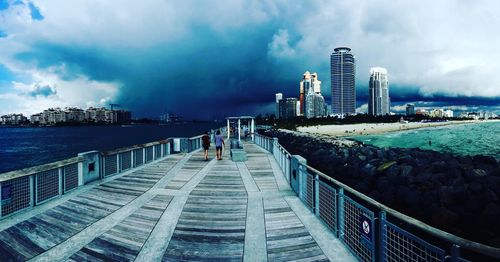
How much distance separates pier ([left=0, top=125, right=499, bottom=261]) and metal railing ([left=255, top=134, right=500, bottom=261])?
0.02 meters

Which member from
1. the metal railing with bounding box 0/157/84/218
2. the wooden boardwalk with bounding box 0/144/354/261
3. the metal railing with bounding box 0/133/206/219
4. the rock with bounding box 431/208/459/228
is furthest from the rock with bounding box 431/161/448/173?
the metal railing with bounding box 0/157/84/218

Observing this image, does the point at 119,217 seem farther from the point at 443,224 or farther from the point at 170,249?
the point at 443,224

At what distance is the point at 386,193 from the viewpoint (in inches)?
583

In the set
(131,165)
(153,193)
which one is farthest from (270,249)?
(131,165)

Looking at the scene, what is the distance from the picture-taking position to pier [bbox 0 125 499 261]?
198 inches

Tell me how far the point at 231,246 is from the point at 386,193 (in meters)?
11.7

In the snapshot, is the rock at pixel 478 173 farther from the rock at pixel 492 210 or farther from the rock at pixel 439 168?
the rock at pixel 492 210

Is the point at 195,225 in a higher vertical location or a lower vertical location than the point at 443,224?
higher

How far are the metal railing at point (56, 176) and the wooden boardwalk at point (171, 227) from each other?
0.34 m

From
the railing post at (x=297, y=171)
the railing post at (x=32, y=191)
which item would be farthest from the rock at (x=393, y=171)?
the railing post at (x=32, y=191)

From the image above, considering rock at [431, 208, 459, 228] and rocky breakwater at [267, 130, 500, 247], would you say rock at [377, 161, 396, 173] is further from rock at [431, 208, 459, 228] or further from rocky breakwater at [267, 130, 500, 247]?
rock at [431, 208, 459, 228]

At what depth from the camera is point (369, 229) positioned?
4.71 metres

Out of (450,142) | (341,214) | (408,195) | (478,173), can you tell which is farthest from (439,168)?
(450,142)

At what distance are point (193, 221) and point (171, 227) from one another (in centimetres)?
58
